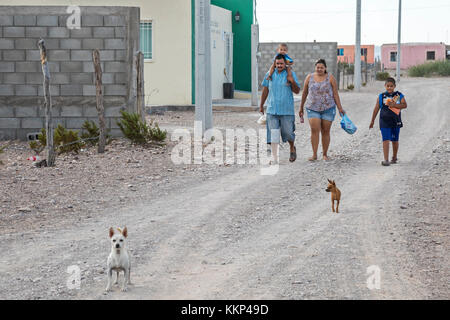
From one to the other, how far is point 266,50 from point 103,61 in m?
26.3

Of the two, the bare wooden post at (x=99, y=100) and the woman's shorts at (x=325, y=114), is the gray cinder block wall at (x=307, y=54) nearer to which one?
the bare wooden post at (x=99, y=100)

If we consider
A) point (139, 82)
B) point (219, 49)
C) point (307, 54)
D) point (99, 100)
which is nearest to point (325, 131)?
Result: point (99, 100)

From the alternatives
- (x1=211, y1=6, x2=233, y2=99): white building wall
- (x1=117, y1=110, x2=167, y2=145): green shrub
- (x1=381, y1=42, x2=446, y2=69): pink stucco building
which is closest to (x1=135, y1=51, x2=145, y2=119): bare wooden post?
(x1=117, y1=110, x2=167, y2=145): green shrub

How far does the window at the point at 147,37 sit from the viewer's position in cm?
2241

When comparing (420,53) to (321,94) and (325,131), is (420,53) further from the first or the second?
(321,94)

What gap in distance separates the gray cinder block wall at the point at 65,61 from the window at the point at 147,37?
803cm

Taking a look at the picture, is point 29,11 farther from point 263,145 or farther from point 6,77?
point 263,145

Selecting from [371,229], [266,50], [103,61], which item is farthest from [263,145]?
[266,50]

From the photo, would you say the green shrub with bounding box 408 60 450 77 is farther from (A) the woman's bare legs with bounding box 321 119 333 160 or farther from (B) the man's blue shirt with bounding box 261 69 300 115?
(B) the man's blue shirt with bounding box 261 69 300 115

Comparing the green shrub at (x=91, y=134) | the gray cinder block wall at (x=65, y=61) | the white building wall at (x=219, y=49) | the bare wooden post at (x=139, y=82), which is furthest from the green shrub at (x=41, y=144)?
the white building wall at (x=219, y=49)

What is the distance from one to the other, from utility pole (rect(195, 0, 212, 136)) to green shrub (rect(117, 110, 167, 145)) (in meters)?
0.95

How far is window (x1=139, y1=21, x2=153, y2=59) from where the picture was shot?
73.5 ft

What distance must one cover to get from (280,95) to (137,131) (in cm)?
343

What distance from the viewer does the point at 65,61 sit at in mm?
14336
